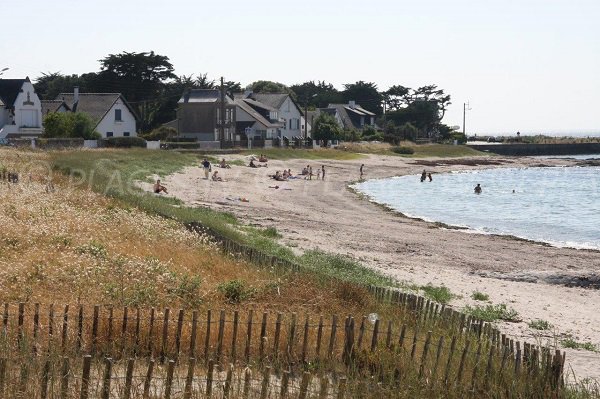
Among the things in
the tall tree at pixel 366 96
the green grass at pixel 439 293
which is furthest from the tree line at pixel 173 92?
the green grass at pixel 439 293

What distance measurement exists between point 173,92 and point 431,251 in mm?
82044

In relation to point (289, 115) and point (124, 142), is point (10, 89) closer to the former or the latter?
point (124, 142)

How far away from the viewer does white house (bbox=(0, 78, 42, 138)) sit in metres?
77.8

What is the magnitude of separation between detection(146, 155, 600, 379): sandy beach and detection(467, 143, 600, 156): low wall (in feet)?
278

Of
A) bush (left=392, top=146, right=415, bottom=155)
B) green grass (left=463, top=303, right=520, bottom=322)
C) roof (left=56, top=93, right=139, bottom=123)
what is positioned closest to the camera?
green grass (left=463, top=303, right=520, bottom=322)

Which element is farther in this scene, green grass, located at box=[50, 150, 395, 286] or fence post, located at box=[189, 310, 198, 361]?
green grass, located at box=[50, 150, 395, 286]

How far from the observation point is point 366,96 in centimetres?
15938

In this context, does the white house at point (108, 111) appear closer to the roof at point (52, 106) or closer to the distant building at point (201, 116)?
the roof at point (52, 106)

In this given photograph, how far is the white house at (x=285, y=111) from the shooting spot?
114 meters

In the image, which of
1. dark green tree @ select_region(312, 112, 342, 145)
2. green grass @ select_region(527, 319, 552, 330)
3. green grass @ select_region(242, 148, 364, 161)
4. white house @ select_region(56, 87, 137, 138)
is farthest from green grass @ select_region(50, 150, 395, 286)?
dark green tree @ select_region(312, 112, 342, 145)

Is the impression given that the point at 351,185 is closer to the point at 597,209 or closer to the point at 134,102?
the point at 597,209

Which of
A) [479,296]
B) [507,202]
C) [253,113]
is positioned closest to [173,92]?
[253,113]

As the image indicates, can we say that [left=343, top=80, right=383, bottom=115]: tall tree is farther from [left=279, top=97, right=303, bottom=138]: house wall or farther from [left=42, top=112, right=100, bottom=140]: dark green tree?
[left=42, top=112, right=100, bottom=140]: dark green tree

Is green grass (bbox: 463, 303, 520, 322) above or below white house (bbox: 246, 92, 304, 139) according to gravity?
below
